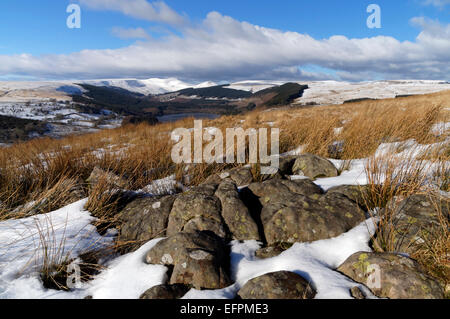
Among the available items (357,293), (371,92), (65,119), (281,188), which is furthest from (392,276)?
(65,119)

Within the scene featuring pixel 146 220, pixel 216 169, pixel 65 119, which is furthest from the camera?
pixel 65 119

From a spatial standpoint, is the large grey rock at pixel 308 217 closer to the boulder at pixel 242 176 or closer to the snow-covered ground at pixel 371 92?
the boulder at pixel 242 176

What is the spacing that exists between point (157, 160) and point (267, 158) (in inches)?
86.5

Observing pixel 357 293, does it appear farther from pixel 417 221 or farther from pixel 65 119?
pixel 65 119

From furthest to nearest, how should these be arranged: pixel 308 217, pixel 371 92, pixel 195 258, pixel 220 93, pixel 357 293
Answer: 1. pixel 220 93
2. pixel 371 92
3. pixel 308 217
4. pixel 195 258
5. pixel 357 293

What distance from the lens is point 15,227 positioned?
7.98ft

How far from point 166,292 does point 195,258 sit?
0.95 feet

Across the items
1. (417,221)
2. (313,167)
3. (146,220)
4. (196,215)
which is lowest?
(146,220)

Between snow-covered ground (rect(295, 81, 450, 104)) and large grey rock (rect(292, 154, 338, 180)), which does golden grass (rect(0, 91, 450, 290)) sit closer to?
large grey rock (rect(292, 154, 338, 180))

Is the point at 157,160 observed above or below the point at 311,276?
above

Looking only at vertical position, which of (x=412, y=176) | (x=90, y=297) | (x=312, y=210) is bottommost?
(x=90, y=297)

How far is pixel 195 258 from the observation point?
5.56 feet
